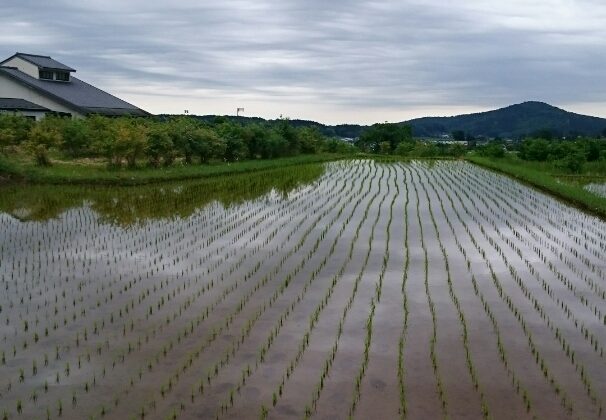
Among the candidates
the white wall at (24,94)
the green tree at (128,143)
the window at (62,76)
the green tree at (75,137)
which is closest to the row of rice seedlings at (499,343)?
the green tree at (128,143)

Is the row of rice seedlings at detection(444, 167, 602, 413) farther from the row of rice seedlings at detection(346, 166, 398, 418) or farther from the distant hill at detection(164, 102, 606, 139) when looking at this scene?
the distant hill at detection(164, 102, 606, 139)

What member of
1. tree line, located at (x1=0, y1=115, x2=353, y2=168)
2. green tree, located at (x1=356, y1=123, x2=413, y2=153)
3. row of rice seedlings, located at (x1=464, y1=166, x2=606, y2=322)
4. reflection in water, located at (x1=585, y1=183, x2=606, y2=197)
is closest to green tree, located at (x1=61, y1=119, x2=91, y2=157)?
tree line, located at (x1=0, y1=115, x2=353, y2=168)

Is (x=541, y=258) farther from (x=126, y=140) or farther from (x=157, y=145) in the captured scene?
(x=157, y=145)

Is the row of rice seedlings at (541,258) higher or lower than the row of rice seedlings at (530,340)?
higher

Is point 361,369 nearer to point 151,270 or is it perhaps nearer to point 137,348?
point 137,348

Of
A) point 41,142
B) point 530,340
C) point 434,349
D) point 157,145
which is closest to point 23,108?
point 41,142

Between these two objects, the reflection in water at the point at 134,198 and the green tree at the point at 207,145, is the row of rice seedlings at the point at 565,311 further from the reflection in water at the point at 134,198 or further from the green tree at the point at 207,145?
the green tree at the point at 207,145
